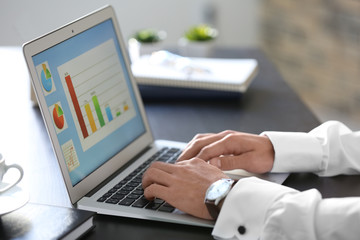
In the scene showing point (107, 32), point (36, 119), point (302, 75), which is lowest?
point (302, 75)

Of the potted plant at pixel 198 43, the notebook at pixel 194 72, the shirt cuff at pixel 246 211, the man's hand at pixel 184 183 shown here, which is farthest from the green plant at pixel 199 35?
the shirt cuff at pixel 246 211

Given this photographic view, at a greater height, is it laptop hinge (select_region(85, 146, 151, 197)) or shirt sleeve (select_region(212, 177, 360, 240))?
laptop hinge (select_region(85, 146, 151, 197))

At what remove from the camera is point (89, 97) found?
114cm

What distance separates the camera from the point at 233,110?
1.56 m

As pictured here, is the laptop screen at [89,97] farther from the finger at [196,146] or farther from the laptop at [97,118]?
the finger at [196,146]

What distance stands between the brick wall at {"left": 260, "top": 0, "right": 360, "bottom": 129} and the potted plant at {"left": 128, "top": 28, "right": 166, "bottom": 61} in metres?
1.46

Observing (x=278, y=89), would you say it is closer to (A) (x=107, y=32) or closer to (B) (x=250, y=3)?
(A) (x=107, y=32)

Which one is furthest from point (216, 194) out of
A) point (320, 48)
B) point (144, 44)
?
point (320, 48)

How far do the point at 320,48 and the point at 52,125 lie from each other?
261cm

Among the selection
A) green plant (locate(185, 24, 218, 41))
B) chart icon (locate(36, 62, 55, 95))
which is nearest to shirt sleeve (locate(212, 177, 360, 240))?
chart icon (locate(36, 62, 55, 95))

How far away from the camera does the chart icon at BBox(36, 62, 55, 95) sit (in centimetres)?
102

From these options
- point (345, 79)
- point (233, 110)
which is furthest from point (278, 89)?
point (345, 79)

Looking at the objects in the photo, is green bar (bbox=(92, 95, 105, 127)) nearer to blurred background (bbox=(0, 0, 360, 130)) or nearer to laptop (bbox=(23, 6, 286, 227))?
laptop (bbox=(23, 6, 286, 227))

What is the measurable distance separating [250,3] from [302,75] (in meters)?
0.58
